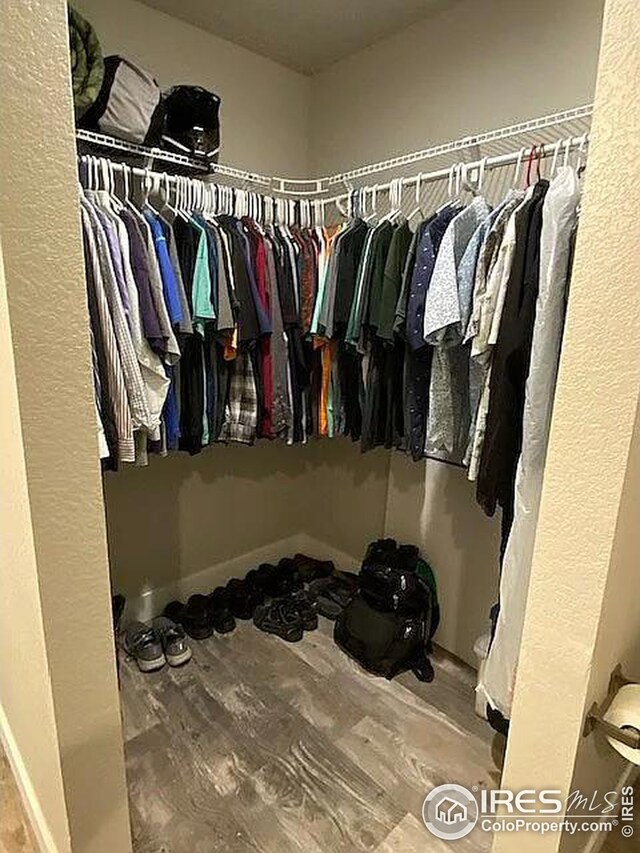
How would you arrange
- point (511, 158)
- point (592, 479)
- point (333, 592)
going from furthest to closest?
point (333, 592), point (511, 158), point (592, 479)

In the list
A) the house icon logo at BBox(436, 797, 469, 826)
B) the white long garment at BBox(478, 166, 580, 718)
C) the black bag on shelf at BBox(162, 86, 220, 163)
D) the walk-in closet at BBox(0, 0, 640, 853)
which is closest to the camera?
the walk-in closet at BBox(0, 0, 640, 853)

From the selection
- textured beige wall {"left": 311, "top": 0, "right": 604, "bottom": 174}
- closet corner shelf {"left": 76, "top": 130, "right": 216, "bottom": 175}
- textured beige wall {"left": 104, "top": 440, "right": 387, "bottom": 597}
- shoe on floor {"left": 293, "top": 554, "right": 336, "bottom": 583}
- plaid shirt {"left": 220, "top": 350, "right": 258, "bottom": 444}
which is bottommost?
shoe on floor {"left": 293, "top": 554, "right": 336, "bottom": 583}

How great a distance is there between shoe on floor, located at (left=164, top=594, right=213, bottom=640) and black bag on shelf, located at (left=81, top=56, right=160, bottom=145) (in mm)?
1844

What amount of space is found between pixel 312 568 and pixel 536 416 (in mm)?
1698

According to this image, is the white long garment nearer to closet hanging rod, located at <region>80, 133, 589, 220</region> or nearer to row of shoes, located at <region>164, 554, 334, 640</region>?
closet hanging rod, located at <region>80, 133, 589, 220</region>

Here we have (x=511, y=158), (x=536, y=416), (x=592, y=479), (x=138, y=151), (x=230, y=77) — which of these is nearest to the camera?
(x=592, y=479)

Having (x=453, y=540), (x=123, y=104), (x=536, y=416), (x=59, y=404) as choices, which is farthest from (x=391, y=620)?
(x=123, y=104)

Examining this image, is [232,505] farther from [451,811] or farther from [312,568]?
[451,811]

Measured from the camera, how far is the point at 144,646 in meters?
2.06

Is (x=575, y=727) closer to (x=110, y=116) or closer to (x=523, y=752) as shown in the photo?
(x=523, y=752)

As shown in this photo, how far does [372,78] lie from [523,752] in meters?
2.35

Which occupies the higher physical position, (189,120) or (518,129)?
(189,120)

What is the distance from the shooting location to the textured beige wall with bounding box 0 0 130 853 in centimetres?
76

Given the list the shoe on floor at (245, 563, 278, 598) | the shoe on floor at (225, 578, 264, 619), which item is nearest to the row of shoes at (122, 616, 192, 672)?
the shoe on floor at (225, 578, 264, 619)
